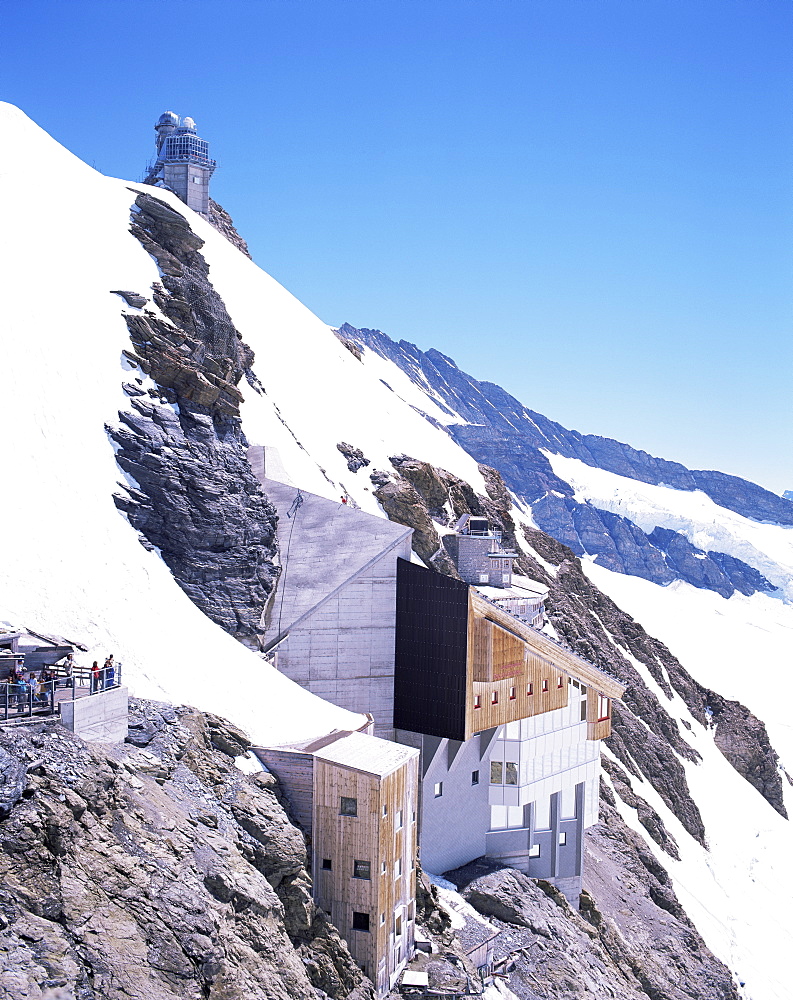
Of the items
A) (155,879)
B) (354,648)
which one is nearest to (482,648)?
(354,648)

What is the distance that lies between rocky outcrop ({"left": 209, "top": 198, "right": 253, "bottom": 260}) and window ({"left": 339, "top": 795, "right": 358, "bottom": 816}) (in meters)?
74.1

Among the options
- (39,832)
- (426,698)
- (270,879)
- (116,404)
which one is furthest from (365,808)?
(116,404)

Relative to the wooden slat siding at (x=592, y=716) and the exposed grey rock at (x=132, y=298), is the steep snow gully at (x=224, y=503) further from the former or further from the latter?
the wooden slat siding at (x=592, y=716)

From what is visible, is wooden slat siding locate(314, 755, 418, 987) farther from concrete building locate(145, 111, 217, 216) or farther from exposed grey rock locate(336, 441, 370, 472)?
concrete building locate(145, 111, 217, 216)

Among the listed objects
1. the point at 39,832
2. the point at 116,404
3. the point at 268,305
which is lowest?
the point at 39,832

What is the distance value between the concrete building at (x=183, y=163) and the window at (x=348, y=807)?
74.5 m

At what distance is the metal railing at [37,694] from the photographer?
21625 mm

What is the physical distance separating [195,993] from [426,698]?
77.9ft

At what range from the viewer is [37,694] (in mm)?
22000

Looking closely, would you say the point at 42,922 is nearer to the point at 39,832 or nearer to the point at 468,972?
the point at 39,832

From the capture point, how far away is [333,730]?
32.5m

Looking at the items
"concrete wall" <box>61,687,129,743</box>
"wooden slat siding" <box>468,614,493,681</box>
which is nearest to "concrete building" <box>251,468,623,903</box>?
"wooden slat siding" <box>468,614,493,681</box>

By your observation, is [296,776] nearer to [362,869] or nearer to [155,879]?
[362,869]

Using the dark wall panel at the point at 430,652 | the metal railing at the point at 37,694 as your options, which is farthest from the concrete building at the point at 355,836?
the dark wall panel at the point at 430,652
